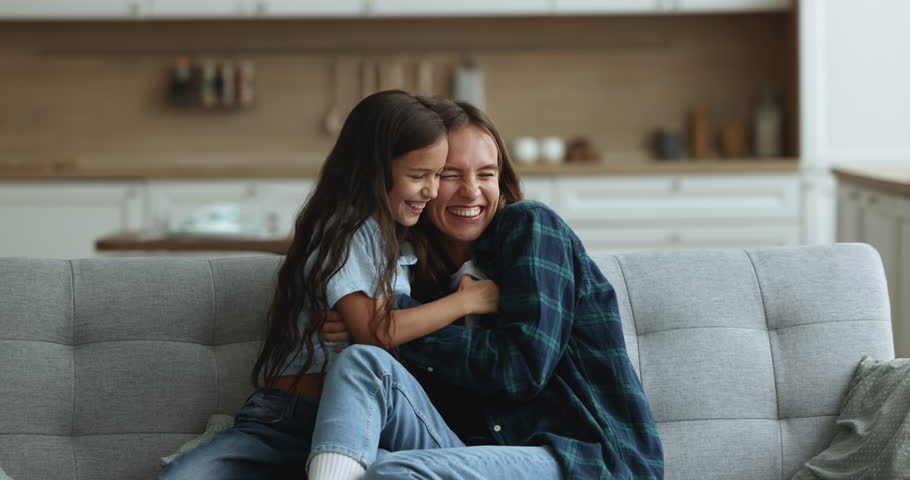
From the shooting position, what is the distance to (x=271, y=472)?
6.05ft

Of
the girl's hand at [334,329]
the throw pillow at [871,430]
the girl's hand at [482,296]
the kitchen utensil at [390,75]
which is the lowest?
the throw pillow at [871,430]

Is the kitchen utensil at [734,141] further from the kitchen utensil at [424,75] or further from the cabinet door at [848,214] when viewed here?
the kitchen utensil at [424,75]

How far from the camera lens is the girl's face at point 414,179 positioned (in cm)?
191

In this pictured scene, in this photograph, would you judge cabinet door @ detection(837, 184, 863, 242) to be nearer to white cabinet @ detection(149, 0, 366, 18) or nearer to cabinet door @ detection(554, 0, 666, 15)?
cabinet door @ detection(554, 0, 666, 15)

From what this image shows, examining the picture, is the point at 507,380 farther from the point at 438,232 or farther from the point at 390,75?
the point at 390,75

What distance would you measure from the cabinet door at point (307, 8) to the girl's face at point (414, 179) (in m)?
3.33

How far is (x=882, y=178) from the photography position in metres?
3.36

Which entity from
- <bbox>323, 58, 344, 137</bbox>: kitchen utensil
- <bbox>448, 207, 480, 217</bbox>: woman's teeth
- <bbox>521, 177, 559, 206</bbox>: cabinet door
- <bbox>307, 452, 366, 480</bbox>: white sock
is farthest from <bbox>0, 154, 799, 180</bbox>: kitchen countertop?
<bbox>307, 452, 366, 480</bbox>: white sock

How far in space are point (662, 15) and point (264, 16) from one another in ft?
6.51

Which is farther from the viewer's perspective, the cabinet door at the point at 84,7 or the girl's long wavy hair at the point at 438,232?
the cabinet door at the point at 84,7

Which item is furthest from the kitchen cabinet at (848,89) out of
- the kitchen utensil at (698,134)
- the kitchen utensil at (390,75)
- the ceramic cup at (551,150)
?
the kitchen utensil at (390,75)

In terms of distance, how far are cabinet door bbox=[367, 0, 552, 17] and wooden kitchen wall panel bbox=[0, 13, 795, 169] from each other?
341mm

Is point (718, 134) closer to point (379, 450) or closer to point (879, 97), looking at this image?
point (879, 97)

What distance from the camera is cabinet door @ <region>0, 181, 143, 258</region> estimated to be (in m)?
4.98
